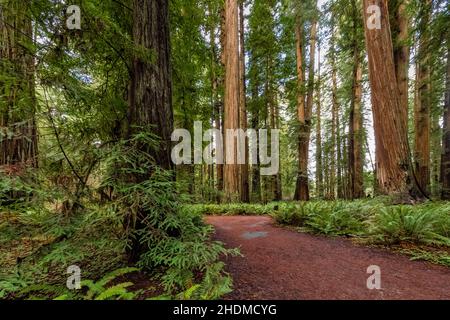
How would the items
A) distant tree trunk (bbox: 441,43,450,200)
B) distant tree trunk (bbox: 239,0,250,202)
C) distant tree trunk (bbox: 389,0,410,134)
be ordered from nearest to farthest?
distant tree trunk (bbox: 441,43,450,200) < distant tree trunk (bbox: 389,0,410,134) < distant tree trunk (bbox: 239,0,250,202)

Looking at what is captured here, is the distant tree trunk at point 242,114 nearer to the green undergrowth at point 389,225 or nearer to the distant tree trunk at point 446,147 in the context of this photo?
the green undergrowth at point 389,225

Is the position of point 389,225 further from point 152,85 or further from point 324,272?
point 152,85

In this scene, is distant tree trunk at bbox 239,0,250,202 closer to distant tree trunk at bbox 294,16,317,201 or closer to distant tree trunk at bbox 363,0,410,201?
distant tree trunk at bbox 294,16,317,201

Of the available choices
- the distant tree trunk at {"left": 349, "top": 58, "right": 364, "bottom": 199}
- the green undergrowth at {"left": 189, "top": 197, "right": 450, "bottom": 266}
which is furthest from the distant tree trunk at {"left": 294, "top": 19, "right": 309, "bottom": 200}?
the green undergrowth at {"left": 189, "top": 197, "right": 450, "bottom": 266}

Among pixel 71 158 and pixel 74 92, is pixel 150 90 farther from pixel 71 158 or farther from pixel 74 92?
pixel 71 158

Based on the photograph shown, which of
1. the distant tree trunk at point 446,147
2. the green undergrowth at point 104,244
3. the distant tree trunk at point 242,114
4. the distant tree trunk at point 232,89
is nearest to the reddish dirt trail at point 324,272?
the green undergrowth at point 104,244

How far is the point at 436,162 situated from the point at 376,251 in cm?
1719

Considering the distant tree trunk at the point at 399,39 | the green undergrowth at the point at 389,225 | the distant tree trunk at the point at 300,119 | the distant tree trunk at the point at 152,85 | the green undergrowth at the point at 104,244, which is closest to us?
the green undergrowth at the point at 104,244

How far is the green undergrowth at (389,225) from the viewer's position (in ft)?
9.96

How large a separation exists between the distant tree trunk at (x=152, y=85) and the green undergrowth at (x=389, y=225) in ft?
4.49

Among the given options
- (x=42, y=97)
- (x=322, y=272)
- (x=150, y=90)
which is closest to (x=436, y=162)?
(x=322, y=272)

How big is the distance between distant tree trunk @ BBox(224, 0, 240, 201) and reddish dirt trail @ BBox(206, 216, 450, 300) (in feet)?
17.0

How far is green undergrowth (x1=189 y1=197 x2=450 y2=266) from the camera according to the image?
3.04 metres

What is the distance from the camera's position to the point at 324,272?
2494 mm
